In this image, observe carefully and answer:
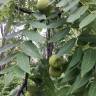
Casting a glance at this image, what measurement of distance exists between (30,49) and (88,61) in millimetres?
174

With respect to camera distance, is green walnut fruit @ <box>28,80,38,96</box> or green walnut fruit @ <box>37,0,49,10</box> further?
green walnut fruit @ <box>28,80,38,96</box>

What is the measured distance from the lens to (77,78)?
0.96m

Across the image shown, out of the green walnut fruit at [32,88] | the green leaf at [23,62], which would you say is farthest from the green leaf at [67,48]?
the green walnut fruit at [32,88]

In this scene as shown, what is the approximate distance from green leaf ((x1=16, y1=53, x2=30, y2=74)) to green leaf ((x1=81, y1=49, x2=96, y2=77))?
5.8 inches

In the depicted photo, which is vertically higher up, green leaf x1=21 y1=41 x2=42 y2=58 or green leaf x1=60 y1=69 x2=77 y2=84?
green leaf x1=21 y1=41 x2=42 y2=58

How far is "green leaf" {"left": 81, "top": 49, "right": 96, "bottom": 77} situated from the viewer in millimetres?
916

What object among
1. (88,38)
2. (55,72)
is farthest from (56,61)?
(88,38)

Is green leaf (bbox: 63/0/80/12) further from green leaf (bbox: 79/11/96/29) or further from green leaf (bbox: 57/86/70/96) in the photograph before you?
green leaf (bbox: 57/86/70/96)

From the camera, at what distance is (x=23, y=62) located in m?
0.96

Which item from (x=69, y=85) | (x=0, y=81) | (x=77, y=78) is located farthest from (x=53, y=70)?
(x=0, y=81)

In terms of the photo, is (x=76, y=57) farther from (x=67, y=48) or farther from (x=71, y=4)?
(x=71, y=4)

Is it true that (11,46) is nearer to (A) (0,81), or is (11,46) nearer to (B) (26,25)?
(B) (26,25)

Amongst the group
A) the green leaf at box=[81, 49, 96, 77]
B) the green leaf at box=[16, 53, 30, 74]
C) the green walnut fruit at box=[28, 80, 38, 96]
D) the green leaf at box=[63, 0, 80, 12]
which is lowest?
the green walnut fruit at box=[28, 80, 38, 96]

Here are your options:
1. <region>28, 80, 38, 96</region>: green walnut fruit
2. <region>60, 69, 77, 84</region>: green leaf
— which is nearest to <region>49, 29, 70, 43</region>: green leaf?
<region>60, 69, 77, 84</region>: green leaf
